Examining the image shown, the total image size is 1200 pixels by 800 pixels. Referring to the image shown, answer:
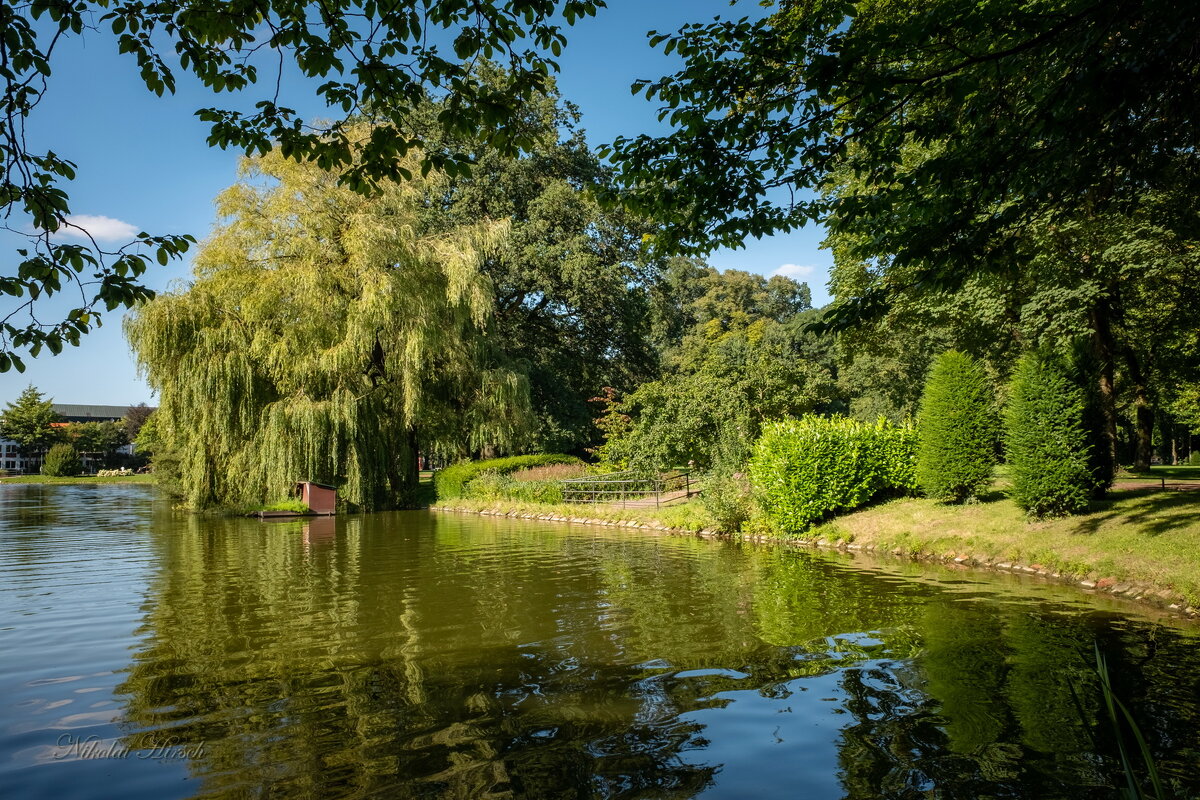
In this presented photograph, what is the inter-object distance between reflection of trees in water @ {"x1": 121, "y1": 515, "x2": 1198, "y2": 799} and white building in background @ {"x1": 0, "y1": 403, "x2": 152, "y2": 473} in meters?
87.1

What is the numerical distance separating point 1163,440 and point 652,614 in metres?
45.7

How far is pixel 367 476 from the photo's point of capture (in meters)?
25.3

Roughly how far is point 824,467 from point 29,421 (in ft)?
273

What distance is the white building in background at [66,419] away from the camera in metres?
90.0

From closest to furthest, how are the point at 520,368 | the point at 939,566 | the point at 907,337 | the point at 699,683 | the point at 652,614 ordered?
1. the point at 699,683
2. the point at 652,614
3. the point at 939,566
4. the point at 907,337
5. the point at 520,368

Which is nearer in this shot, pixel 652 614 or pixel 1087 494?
pixel 652 614

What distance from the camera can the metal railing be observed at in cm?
2223

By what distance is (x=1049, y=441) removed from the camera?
12133 mm

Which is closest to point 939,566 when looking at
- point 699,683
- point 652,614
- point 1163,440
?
point 652,614

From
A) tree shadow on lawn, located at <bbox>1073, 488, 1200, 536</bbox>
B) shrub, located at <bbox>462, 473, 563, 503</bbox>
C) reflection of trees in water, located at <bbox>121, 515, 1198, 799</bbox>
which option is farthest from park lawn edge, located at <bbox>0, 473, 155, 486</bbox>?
tree shadow on lawn, located at <bbox>1073, 488, 1200, 536</bbox>

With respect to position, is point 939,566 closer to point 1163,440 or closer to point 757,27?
point 757,27

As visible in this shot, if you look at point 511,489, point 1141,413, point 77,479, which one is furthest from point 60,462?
point 1141,413

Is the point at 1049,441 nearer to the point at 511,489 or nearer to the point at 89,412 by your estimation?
the point at 511,489

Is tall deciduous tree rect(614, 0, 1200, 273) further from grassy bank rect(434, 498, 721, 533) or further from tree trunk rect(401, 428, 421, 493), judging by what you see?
tree trunk rect(401, 428, 421, 493)
